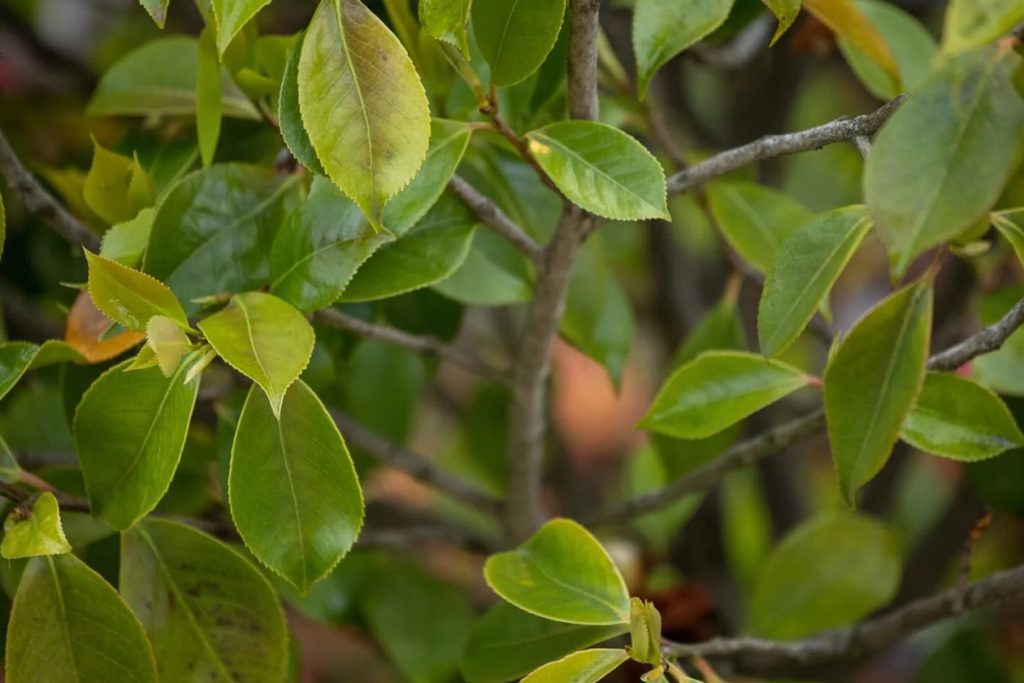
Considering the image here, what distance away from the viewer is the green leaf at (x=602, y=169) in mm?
457

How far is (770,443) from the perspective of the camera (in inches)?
24.1

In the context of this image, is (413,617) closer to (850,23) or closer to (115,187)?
(115,187)

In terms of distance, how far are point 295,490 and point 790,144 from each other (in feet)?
0.88

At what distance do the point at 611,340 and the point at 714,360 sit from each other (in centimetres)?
18

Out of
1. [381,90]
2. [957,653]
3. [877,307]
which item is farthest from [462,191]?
[957,653]

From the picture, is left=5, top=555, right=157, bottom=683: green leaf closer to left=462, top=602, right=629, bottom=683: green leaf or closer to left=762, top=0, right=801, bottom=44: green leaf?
left=462, top=602, right=629, bottom=683: green leaf

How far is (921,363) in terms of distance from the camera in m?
0.40

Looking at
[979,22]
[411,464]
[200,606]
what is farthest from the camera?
[411,464]

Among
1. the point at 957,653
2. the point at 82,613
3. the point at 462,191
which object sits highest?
the point at 462,191

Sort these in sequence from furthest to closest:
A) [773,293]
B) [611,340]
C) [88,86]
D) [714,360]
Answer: [88,86]
[611,340]
[714,360]
[773,293]

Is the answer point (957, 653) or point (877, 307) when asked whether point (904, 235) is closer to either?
point (877, 307)

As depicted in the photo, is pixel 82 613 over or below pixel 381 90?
below

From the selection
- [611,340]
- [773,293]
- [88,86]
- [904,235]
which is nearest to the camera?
[904,235]

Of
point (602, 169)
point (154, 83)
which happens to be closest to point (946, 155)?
point (602, 169)
